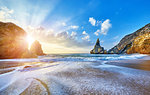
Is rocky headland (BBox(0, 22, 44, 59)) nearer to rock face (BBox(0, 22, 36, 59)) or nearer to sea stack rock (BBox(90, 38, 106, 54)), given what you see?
rock face (BBox(0, 22, 36, 59))

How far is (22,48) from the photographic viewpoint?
18516 mm

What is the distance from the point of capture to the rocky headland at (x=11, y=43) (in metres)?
14.9

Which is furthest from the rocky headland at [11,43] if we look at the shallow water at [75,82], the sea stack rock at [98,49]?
the sea stack rock at [98,49]

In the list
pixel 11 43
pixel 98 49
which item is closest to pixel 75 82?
pixel 11 43

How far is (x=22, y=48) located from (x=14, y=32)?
5325 millimetres

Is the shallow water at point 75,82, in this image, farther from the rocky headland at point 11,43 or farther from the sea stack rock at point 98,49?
the sea stack rock at point 98,49

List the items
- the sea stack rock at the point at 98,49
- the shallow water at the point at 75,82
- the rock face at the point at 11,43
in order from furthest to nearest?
the sea stack rock at the point at 98,49 → the rock face at the point at 11,43 → the shallow water at the point at 75,82

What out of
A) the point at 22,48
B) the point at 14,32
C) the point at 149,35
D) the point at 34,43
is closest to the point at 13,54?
the point at 22,48

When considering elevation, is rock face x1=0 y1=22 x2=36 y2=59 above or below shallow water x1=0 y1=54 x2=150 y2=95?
above

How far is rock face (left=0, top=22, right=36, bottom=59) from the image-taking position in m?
14.9

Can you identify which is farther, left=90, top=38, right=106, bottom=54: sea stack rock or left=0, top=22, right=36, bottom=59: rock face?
left=90, top=38, right=106, bottom=54: sea stack rock

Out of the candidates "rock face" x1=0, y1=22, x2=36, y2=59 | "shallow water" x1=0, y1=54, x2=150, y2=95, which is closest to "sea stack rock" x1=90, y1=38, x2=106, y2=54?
"rock face" x1=0, y1=22, x2=36, y2=59

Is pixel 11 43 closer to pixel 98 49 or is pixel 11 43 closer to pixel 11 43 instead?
pixel 11 43

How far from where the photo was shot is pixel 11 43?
52.7 ft
